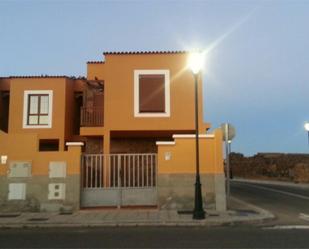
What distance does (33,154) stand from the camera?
56.5 ft

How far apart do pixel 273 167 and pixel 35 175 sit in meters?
39.8

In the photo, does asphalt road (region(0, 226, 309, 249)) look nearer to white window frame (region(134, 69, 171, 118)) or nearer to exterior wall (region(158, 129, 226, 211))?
exterior wall (region(158, 129, 226, 211))

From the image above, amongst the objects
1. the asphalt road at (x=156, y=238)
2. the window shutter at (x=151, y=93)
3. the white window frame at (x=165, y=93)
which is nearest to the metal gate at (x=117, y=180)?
the asphalt road at (x=156, y=238)

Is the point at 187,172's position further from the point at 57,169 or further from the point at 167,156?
the point at 57,169

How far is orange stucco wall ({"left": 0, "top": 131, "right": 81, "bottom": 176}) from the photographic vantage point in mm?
17141

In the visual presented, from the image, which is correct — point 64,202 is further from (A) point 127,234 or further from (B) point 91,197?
(A) point 127,234

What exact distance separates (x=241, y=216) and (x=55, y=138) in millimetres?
13565

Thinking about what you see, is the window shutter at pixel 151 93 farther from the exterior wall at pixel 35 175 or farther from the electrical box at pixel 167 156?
the exterior wall at pixel 35 175

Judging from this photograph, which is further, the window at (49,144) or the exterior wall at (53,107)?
the window at (49,144)

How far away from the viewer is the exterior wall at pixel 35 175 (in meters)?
16.9

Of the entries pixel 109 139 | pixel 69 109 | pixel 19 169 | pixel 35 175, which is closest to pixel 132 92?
pixel 109 139

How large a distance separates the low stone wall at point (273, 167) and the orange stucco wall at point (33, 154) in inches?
1105

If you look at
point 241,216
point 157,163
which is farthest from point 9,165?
point 241,216

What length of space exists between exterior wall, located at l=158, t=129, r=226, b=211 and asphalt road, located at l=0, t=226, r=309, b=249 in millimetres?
3573
